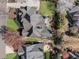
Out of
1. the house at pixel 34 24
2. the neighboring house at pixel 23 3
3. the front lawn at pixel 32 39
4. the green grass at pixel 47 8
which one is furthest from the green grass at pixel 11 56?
the neighboring house at pixel 23 3

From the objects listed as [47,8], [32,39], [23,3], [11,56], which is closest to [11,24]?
[32,39]

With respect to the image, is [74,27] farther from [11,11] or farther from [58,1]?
[11,11]

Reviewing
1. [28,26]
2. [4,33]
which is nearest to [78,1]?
[28,26]

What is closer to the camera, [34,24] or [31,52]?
[31,52]

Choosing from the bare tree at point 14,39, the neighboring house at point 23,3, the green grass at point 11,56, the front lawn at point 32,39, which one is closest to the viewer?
the green grass at point 11,56

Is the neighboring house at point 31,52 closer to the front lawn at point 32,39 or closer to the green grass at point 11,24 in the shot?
the front lawn at point 32,39

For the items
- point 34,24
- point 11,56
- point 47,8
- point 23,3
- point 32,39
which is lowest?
point 11,56

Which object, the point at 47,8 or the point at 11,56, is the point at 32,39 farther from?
the point at 47,8
